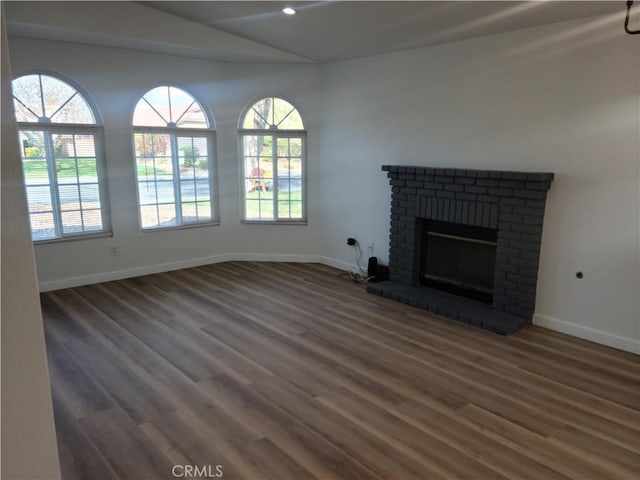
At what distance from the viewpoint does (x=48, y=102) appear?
4766 millimetres

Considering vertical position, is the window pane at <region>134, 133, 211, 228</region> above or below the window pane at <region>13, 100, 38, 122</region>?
below

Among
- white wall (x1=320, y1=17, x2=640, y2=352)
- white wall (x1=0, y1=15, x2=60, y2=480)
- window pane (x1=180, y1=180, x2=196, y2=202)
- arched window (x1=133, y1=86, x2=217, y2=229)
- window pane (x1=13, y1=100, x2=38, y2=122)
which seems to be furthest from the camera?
window pane (x1=180, y1=180, x2=196, y2=202)

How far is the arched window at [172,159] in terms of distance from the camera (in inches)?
216

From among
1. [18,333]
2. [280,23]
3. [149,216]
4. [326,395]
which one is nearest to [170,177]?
[149,216]

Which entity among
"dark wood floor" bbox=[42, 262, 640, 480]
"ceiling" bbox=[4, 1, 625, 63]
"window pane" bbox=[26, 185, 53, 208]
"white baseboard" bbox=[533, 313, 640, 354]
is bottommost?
"dark wood floor" bbox=[42, 262, 640, 480]

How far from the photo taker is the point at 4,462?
72 centimetres

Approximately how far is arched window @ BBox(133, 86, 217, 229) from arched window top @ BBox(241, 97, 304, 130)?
556 mm

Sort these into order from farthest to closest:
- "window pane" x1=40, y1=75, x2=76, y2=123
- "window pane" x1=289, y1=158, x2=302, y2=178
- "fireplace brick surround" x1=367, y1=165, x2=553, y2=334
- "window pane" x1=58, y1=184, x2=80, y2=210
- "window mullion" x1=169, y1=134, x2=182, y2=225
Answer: "window pane" x1=289, y1=158, x2=302, y2=178 → "window mullion" x1=169, y1=134, x2=182, y2=225 → "window pane" x1=58, y1=184, x2=80, y2=210 → "window pane" x1=40, y1=75, x2=76, y2=123 → "fireplace brick surround" x1=367, y1=165, x2=553, y2=334

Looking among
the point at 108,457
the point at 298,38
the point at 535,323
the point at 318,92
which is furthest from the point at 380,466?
the point at 318,92

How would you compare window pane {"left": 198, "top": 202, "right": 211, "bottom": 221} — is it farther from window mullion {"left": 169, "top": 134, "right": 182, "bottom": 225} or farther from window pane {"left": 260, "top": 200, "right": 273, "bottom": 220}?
window pane {"left": 260, "top": 200, "right": 273, "bottom": 220}

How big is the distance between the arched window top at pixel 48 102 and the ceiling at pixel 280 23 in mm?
509

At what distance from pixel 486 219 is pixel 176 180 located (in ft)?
12.6

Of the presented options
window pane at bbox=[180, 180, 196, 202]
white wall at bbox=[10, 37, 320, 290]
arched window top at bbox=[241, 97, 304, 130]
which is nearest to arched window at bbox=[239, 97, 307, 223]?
arched window top at bbox=[241, 97, 304, 130]

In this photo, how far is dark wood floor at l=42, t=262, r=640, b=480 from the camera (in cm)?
238
